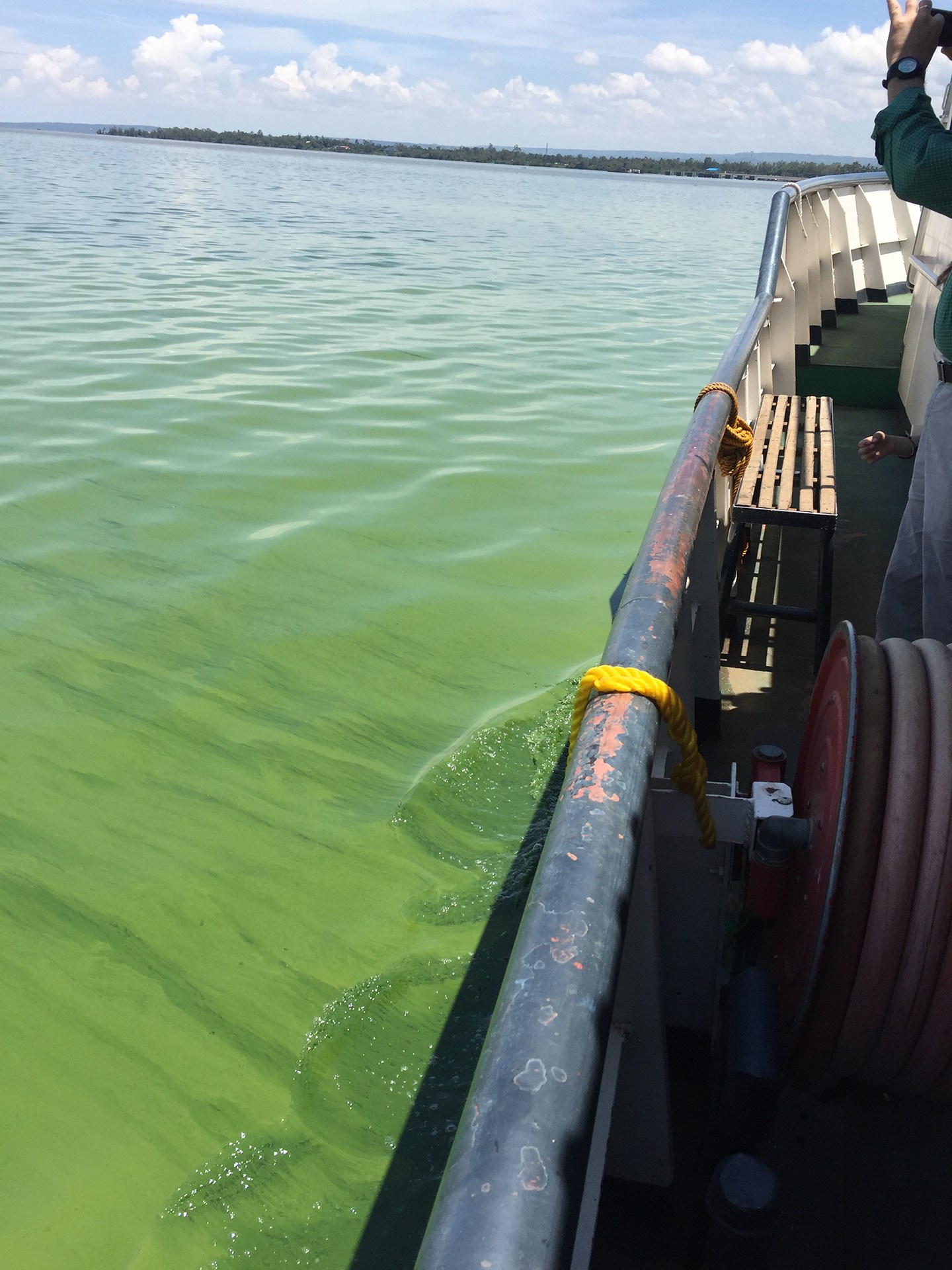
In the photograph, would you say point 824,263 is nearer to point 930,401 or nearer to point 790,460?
point 790,460

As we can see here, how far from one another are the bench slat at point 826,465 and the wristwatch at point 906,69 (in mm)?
1666

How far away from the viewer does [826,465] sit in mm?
4379

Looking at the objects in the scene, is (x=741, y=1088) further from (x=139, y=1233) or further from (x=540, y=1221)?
(x=139, y=1233)

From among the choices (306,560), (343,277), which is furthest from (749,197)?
(306,560)

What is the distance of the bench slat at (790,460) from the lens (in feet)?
12.9

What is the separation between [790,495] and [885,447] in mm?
535

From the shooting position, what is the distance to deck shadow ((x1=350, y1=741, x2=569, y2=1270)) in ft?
7.07

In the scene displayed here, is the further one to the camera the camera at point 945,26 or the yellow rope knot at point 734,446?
the yellow rope knot at point 734,446

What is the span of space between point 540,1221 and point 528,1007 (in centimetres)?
19

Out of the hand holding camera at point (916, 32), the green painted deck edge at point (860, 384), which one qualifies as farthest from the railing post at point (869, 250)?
the hand holding camera at point (916, 32)

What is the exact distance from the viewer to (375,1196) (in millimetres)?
2236

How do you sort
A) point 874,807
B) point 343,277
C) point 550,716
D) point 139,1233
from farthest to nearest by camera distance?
point 343,277, point 550,716, point 139,1233, point 874,807

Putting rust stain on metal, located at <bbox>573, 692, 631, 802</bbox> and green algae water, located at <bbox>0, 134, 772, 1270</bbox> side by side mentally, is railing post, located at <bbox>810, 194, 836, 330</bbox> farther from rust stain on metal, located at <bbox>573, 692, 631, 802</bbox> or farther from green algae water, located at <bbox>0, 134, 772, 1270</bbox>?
rust stain on metal, located at <bbox>573, 692, 631, 802</bbox>

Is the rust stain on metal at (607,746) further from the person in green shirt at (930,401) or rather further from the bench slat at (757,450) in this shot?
the bench slat at (757,450)
